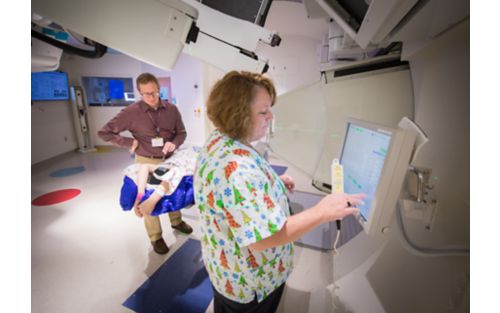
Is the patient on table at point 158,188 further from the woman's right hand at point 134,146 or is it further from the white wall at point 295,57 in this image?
the white wall at point 295,57

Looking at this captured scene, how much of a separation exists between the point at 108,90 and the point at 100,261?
205 inches

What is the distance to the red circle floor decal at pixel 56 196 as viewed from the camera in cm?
294

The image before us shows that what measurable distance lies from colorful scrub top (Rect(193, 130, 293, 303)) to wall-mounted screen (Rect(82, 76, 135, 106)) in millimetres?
6054

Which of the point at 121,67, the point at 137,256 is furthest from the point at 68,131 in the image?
the point at 137,256

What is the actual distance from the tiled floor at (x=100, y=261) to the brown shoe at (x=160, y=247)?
0.16 feet

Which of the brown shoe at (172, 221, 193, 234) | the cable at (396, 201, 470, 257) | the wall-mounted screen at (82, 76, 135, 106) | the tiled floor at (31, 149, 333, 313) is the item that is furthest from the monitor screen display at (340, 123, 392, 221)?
the wall-mounted screen at (82, 76, 135, 106)

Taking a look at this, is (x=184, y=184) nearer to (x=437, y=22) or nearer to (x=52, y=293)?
(x=52, y=293)

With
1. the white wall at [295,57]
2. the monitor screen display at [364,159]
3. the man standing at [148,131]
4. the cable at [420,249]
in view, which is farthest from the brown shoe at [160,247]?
the white wall at [295,57]

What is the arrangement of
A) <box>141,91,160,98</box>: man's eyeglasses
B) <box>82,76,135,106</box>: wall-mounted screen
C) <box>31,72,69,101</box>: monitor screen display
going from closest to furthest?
<box>141,91,160,98</box>: man's eyeglasses < <box>31,72,69,101</box>: monitor screen display < <box>82,76,135,106</box>: wall-mounted screen

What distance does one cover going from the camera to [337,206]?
733mm

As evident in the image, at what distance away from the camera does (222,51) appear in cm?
119

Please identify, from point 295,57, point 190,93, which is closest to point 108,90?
point 190,93

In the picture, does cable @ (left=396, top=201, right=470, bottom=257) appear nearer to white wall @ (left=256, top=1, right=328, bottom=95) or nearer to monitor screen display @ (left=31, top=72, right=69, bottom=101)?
white wall @ (left=256, top=1, right=328, bottom=95)

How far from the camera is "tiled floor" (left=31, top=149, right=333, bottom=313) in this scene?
1549mm
